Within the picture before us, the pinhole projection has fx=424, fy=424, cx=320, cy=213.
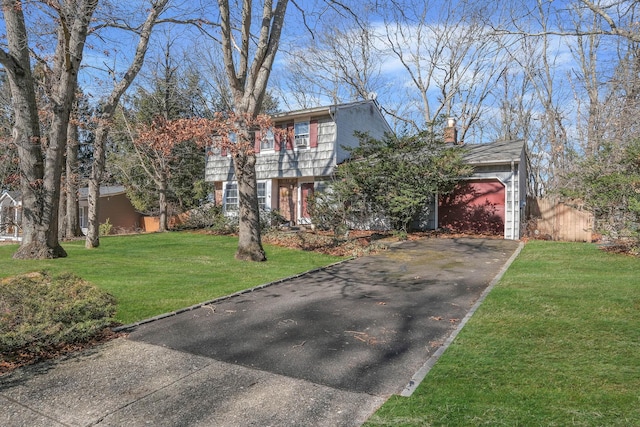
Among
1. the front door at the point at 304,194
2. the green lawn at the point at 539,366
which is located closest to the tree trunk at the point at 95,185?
the front door at the point at 304,194

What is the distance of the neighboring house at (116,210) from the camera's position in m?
28.1

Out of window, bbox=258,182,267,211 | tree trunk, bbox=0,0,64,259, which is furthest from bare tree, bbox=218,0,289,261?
window, bbox=258,182,267,211

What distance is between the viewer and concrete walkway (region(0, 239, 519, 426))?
342cm

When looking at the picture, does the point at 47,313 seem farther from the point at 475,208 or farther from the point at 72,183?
the point at 475,208

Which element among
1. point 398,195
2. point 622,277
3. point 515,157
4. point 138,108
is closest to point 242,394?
point 622,277

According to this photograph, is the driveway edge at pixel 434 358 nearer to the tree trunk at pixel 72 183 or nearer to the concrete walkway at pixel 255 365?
the concrete walkway at pixel 255 365

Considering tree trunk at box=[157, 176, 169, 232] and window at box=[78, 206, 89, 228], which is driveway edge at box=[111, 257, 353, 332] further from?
window at box=[78, 206, 89, 228]

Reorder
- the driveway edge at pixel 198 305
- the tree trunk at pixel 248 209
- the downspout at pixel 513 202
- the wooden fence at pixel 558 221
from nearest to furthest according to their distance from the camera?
1. the driveway edge at pixel 198 305
2. the tree trunk at pixel 248 209
3. the wooden fence at pixel 558 221
4. the downspout at pixel 513 202

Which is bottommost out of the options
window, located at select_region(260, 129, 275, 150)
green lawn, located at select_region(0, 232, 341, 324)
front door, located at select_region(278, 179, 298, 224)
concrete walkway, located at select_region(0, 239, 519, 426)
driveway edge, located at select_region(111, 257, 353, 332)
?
concrete walkway, located at select_region(0, 239, 519, 426)

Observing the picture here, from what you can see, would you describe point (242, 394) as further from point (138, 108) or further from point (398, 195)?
point (138, 108)

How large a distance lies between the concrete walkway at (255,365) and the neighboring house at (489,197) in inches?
367

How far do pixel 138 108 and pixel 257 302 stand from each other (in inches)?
896

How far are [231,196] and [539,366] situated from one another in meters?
19.4

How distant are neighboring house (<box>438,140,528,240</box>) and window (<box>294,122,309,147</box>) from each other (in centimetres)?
665
